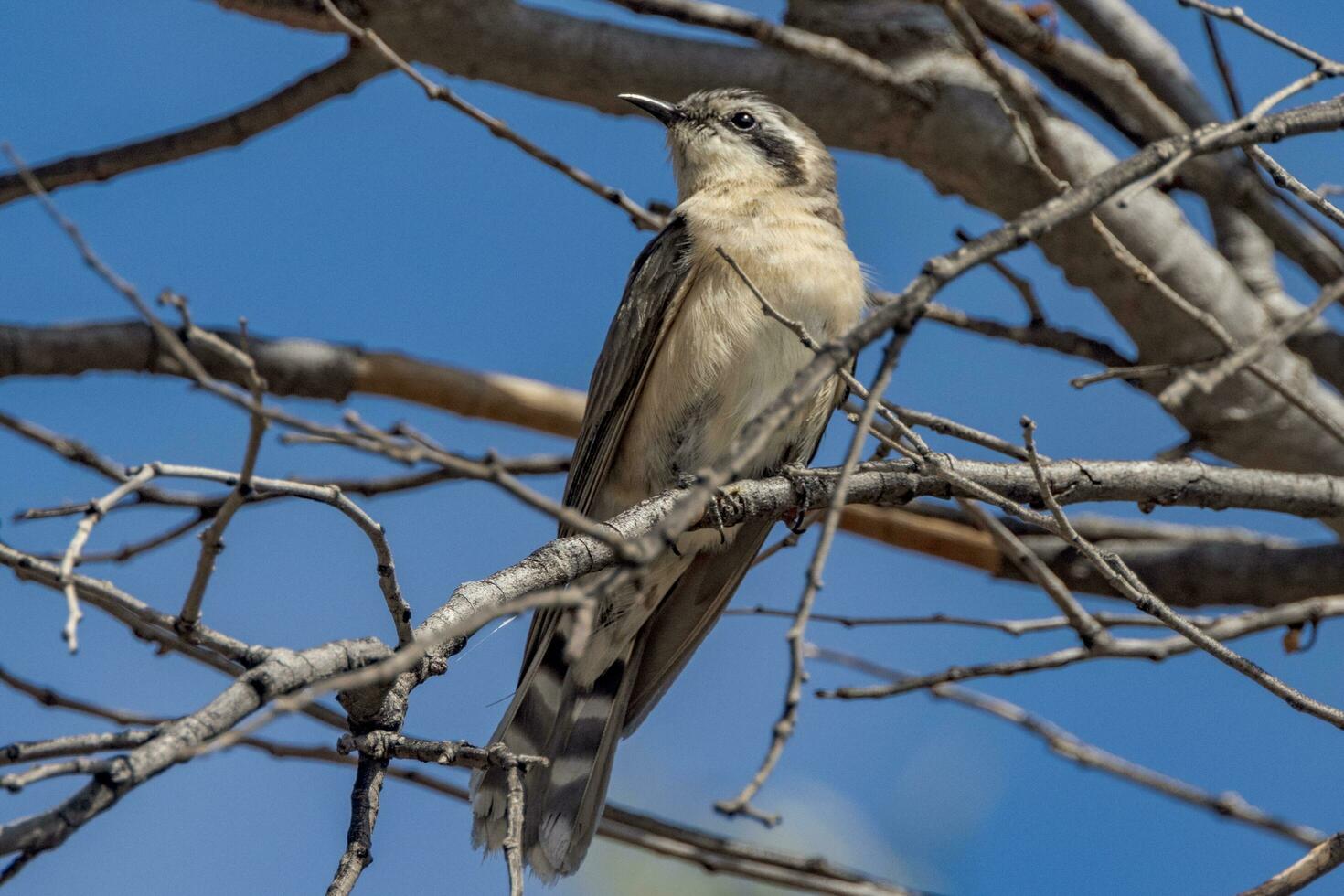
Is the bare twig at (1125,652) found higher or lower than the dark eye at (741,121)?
lower

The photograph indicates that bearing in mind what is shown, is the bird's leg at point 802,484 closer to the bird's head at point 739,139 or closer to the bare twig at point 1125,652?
the bare twig at point 1125,652

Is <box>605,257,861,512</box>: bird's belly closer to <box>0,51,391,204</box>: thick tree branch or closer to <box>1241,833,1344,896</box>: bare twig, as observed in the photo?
<box>0,51,391,204</box>: thick tree branch

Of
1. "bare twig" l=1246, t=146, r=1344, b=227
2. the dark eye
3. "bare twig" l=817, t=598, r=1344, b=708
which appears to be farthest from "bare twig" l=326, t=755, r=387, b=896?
the dark eye

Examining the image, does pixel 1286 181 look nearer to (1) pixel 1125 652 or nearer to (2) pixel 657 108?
(1) pixel 1125 652

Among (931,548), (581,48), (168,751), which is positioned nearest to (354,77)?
(581,48)

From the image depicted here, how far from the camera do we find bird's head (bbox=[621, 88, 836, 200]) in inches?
232

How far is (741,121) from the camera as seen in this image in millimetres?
5992

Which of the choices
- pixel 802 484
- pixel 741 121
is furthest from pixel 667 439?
pixel 741 121

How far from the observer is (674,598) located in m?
5.25

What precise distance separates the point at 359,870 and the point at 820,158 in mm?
4426

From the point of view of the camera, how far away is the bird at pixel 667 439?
15.9 feet

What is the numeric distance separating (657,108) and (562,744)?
275cm

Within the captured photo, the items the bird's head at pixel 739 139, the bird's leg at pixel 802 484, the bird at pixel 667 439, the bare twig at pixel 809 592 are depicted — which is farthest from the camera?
the bird's head at pixel 739 139

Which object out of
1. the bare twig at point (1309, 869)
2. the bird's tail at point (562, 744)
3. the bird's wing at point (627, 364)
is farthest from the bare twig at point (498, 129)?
the bare twig at point (1309, 869)
